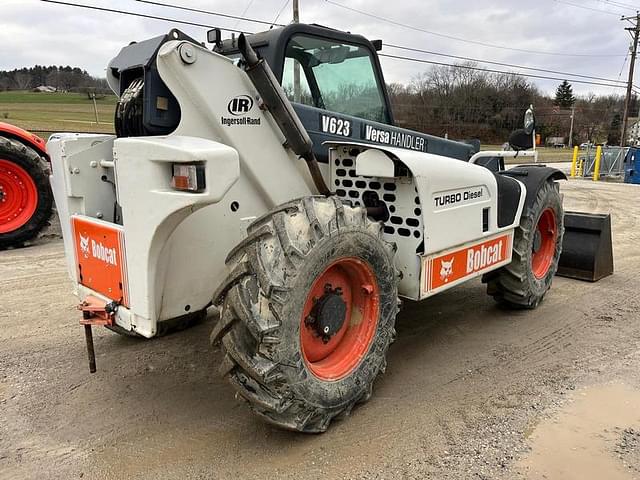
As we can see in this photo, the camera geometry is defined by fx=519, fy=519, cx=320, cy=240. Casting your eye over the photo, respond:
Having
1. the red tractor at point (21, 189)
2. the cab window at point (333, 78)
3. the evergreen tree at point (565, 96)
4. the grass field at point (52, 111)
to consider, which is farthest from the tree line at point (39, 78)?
the evergreen tree at point (565, 96)

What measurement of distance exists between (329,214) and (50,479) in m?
1.95

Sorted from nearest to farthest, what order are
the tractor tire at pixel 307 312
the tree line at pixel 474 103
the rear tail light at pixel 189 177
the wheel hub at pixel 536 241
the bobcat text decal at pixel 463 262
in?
the rear tail light at pixel 189 177
the tractor tire at pixel 307 312
the bobcat text decal at pixel 463 262
the wheel hub at pixel 536 241
the tree line at pixel 474 103

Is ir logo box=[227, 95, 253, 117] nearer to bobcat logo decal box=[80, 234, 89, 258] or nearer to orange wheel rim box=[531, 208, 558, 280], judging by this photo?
bobcat logo decal box=[80, 234, 89, 258]

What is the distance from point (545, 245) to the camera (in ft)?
17.3

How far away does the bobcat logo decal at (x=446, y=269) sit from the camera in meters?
3.56

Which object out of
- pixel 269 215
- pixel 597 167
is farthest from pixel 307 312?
pixel 597 167

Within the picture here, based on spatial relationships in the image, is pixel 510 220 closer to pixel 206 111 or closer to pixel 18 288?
pixel 206 111

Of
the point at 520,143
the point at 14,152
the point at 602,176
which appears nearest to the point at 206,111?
the point at 520,143

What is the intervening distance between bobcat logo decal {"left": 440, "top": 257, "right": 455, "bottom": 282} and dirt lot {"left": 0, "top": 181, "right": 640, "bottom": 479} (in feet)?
2.28

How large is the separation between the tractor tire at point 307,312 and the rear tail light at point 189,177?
1.27ft

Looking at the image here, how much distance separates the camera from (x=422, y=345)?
4188 millimetres

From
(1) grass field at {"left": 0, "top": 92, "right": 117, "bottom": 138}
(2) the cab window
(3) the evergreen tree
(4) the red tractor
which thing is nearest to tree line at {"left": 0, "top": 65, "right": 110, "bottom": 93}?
(1) grass field at {"left": 0, "top": 92, "right": 117, "bottom": 138}

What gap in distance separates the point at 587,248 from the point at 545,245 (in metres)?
1.19

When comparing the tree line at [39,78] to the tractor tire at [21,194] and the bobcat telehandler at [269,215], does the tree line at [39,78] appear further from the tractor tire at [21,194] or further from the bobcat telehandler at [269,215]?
the bobcat telehandler at [269,215]
